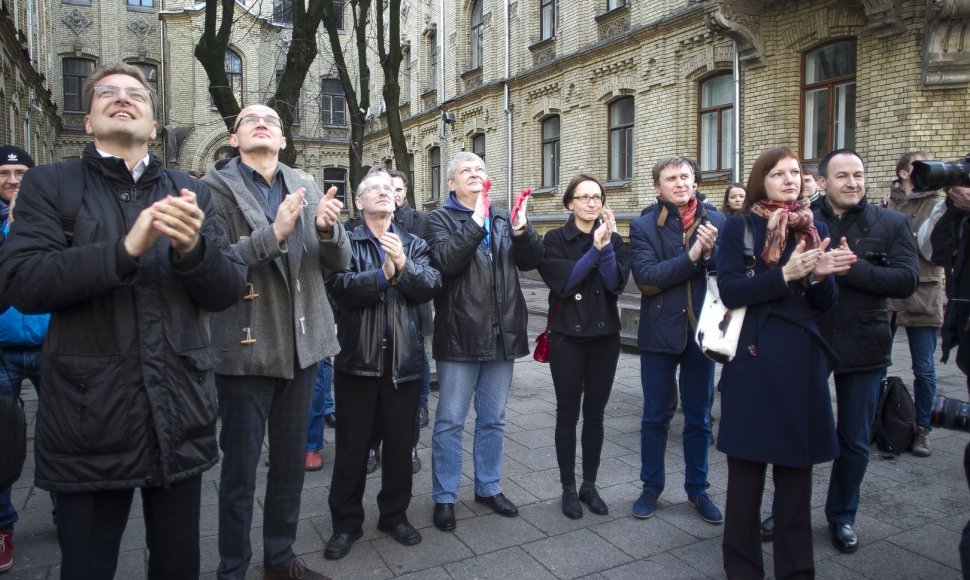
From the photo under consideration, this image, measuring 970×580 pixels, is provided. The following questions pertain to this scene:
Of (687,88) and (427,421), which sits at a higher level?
(687,88)

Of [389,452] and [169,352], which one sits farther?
[389,452]

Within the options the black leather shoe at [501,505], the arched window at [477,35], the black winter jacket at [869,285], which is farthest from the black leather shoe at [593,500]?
the arched window at [477,35]

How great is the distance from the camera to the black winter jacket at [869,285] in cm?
367

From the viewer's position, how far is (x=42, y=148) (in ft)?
77.0

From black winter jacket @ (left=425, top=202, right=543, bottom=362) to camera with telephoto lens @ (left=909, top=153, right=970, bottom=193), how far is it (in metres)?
2.00

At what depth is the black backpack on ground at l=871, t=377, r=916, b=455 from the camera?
412 cm

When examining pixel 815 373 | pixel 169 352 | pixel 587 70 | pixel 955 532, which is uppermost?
pixel 587 70

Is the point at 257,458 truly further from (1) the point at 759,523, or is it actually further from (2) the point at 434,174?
(2) the point at 434,174

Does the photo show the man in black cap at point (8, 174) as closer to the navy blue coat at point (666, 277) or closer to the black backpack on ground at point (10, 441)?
the black backpack on ground at point (10, 441)

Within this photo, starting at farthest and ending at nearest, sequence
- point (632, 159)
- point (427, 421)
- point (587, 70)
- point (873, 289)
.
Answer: point (587, 70) < point (632, 159) < point (427, 421) < point (873, 289)

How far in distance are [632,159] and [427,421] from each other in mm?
12026

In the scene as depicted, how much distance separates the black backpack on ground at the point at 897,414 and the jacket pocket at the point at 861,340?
668mm

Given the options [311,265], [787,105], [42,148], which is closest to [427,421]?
[311,265]

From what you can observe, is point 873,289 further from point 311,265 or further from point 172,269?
point 172,269
